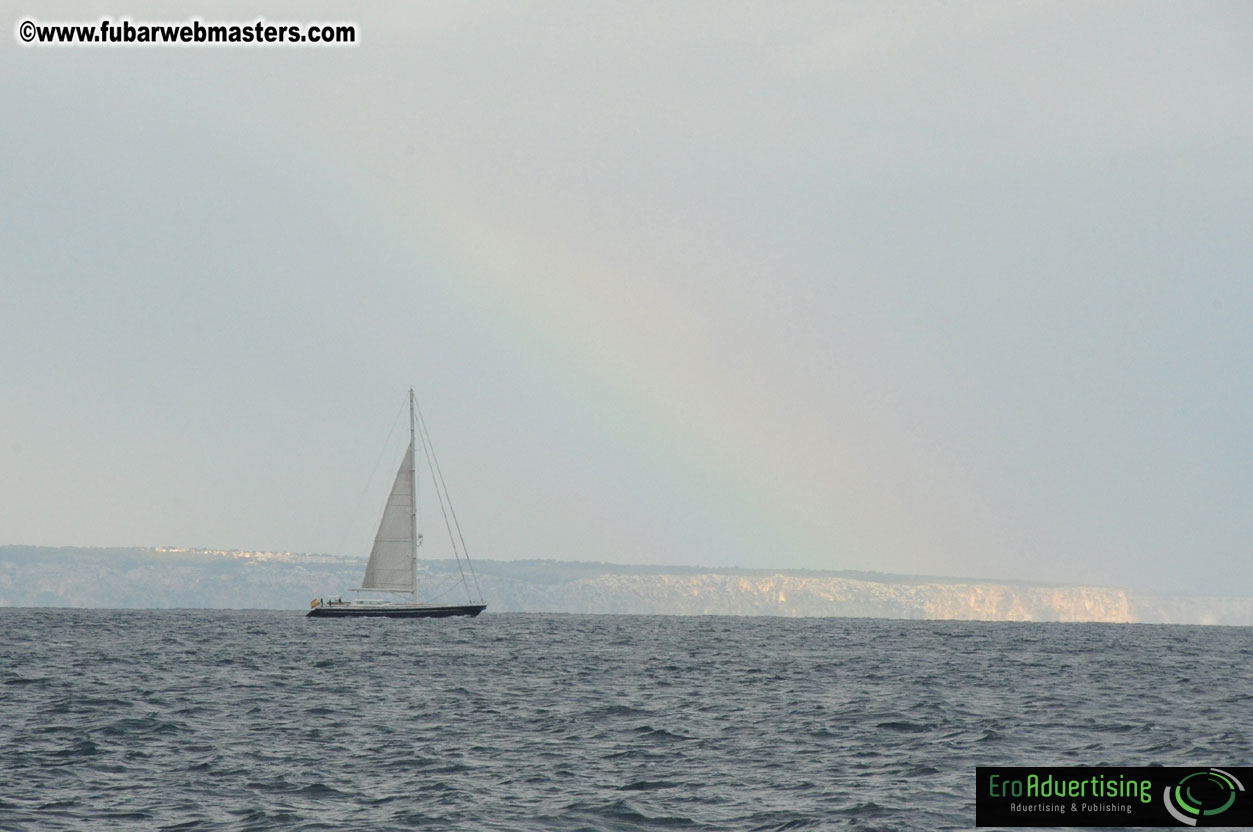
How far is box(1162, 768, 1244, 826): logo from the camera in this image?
21.9 meters

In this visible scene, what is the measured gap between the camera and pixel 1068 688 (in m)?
51.3

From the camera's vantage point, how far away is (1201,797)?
22.8 m

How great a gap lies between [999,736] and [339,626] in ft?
312

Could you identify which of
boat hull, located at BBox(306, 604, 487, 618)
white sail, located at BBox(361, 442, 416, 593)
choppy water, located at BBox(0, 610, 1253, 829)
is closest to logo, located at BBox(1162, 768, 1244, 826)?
choppy water, located at BBox(0, 610, 1253, 829)

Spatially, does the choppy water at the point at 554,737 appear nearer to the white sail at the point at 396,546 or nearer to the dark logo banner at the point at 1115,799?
the dark logo banner at the point at 1115,799

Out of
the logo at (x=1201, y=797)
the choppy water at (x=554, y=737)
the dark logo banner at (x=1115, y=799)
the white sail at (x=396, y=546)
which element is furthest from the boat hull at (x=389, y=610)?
the logo at (x=1201, y=797)

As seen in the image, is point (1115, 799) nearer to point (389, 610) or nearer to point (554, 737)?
point (554, 737)

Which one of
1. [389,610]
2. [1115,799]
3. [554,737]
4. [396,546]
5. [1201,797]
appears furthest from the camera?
[396,546]

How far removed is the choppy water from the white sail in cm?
5408

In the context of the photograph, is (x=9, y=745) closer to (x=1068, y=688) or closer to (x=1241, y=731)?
(x=1241, y=731)

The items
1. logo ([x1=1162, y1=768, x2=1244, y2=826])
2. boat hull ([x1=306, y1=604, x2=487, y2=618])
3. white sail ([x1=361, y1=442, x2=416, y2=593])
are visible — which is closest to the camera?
logo ([x1=1162, y1=768, x2=1244, y2=826])

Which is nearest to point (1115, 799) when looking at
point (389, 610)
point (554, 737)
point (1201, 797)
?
point (1201, 797)

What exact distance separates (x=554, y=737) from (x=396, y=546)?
3522 inches

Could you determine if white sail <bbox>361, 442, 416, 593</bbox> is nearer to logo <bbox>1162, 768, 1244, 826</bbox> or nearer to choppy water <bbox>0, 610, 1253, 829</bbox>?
choppy water <bbox>0, 610, 1253, 829</bbox>
